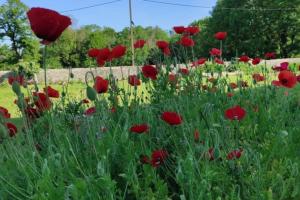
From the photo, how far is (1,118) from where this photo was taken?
5.71 ft

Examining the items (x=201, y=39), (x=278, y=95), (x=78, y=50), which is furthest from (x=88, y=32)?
(x=278, y=95)

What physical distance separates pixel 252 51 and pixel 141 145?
134 ft

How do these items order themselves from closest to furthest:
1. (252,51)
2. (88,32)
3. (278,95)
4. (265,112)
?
(265,112), (278,95), (252,51), (88,32)

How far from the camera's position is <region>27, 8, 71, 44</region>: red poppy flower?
1.48 m

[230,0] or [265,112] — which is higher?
[230,0]

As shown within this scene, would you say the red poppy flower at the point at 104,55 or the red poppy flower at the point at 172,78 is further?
the red poppy flower at the point at 172,78

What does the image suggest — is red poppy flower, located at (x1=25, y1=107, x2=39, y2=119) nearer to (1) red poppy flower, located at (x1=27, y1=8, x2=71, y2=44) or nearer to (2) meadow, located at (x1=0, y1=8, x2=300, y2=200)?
(2) meadow, located at (x1=0, y1=8, x2=300, y2=200)

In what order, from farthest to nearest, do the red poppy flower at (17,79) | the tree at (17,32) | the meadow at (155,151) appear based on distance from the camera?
the tree at (17,32)
the red poppy flower at (17,79)
the meadow at (155,151)

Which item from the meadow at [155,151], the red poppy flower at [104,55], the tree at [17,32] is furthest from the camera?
the tree at [17,32]

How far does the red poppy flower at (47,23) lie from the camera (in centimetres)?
148

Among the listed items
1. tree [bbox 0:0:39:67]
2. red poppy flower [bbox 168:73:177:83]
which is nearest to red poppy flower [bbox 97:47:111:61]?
red poppy flower [bbox 168:73:177:83]

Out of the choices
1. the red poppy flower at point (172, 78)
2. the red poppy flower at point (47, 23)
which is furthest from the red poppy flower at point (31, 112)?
the red poppy flower at point (47, 23)

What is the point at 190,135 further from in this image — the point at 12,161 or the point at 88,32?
the point at 88,32

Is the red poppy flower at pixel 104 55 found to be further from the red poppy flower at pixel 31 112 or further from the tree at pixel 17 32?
the tree at pixel 17 32
